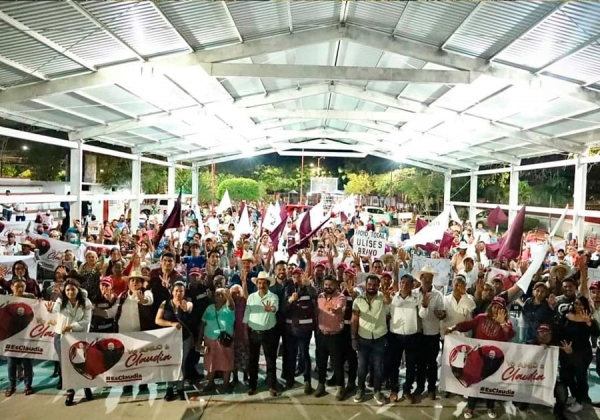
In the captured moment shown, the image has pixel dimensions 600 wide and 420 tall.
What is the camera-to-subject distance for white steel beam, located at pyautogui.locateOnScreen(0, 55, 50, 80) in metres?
8.41

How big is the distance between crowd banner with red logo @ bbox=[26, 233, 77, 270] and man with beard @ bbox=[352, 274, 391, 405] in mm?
6362

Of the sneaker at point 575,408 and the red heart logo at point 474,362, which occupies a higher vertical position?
the red heart logo at point 474,362

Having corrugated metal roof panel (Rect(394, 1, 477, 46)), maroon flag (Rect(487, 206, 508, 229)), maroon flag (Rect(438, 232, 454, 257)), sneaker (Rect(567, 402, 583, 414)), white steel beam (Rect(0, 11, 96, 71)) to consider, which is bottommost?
sneaker (Rect(567, 402, 583, 414))

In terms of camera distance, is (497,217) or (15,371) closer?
(15,371)

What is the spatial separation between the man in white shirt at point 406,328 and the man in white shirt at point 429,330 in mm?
76

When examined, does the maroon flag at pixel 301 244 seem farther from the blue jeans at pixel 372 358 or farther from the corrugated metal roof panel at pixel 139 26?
Answer: the corrugated metal roof panel at pixel 139 26

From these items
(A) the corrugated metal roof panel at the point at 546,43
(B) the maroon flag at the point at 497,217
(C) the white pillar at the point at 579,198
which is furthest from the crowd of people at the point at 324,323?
(C) the white pillar at the point at 579,198

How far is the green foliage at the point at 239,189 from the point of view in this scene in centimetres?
4175

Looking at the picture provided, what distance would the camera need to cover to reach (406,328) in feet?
19.5

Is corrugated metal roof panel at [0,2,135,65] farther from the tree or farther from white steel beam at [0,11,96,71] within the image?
the tree

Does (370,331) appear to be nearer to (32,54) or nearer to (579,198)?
(32,54)

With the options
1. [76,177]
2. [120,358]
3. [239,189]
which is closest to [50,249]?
[120,358]

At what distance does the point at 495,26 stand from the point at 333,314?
5.30 meters

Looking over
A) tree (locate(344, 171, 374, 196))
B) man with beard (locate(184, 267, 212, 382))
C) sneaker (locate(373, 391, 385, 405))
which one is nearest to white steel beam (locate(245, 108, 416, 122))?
man with beard (locate(184, 267, 212, 382))
